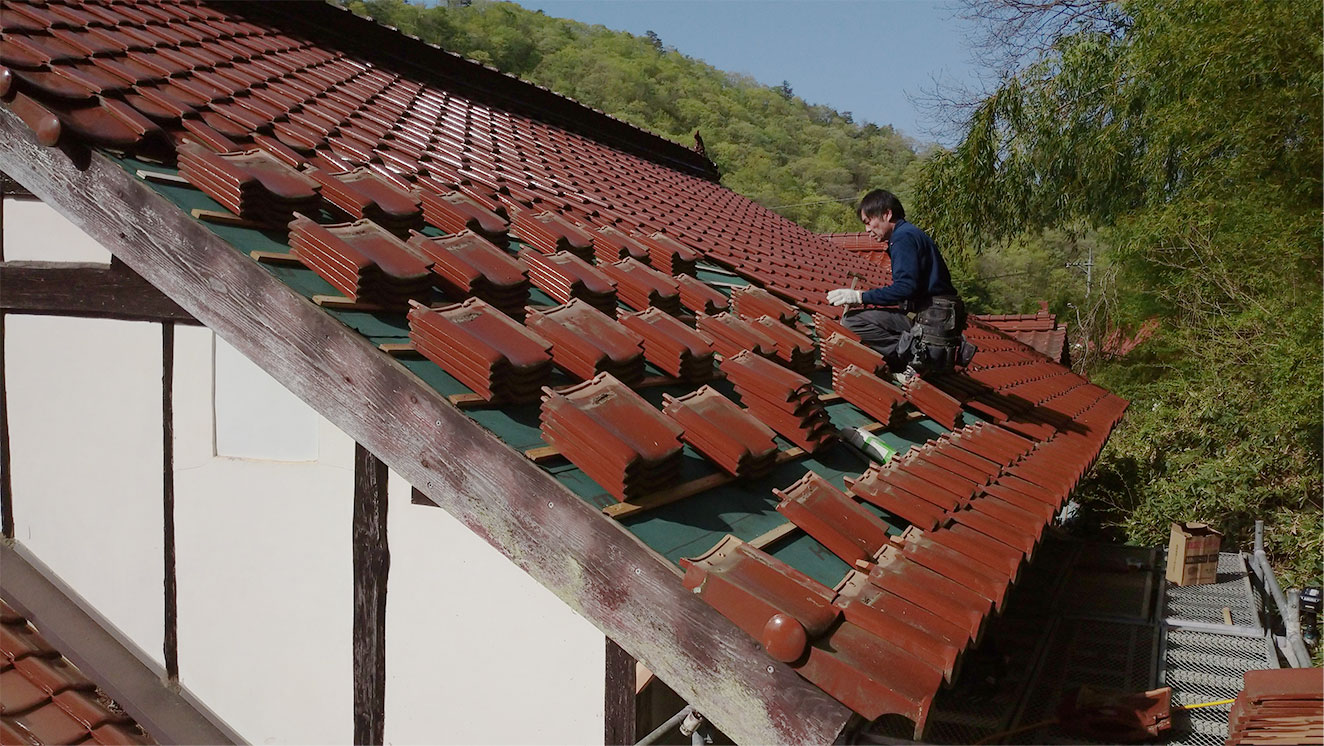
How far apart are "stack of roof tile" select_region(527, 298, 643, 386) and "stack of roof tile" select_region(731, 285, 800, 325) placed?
1.44 metres

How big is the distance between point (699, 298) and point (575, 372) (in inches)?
61.3

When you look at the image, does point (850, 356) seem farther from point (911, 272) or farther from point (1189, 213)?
point (1189, 213)

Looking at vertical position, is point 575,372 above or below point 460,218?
below

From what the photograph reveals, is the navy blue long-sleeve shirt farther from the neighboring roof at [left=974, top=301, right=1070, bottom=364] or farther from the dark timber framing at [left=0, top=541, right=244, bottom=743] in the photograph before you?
the neighboring roof at [left=974, top=301, right=1070, bottom=364]

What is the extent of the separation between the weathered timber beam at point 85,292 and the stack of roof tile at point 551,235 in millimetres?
1425

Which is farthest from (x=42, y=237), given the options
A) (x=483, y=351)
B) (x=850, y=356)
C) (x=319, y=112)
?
(x=850, y=356)

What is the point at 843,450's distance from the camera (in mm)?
3416

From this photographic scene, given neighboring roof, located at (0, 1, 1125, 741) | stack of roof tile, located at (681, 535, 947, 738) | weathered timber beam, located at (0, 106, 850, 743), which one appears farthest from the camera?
neighboring roof, located at (0, 1, 1125, 741)

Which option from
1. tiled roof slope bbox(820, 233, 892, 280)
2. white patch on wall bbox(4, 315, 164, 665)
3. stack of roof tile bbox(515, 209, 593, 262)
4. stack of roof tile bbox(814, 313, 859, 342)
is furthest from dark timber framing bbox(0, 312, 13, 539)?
tiled roof slope bbox(820, 233, 892, 280)

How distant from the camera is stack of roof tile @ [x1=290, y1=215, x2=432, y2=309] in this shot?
257cm

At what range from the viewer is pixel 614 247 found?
4.31m

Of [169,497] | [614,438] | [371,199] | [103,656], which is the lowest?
[103,656]

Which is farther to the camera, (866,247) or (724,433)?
(866,247)

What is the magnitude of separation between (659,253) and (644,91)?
5965cm
